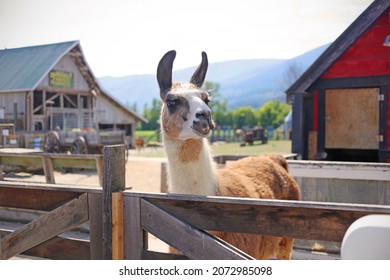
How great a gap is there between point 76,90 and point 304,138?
3.07 meters

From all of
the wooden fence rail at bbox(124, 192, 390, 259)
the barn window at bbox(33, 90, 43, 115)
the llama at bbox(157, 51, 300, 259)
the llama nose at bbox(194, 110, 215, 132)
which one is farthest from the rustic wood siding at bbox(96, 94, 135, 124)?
the wooden fence rail at bbox(124, 192, 390, 259)

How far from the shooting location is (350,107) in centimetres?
515

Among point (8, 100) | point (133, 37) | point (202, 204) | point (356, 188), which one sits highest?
point (133, 37)

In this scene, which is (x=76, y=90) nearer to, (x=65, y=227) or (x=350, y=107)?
(x=65, y=227)

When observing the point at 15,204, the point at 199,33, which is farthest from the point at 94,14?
the point at 15,204

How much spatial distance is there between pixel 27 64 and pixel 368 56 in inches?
152

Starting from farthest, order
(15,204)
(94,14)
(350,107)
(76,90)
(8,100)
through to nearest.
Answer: (350,107) → (76,90) → (8,100) → (94,14) → (15,204)

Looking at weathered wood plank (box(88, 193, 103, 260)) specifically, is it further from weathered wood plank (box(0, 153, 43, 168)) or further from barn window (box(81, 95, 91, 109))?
weathered wood plank (box(0, 153, 43, 168))

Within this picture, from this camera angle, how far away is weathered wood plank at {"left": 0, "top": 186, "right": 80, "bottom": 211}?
6.15 feet

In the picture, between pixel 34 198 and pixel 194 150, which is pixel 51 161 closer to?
pixel 34 198

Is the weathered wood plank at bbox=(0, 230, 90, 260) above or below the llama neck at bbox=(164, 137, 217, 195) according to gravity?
below

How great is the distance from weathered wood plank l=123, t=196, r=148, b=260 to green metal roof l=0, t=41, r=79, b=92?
6.53 feet

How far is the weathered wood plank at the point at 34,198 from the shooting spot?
1.87 metres
